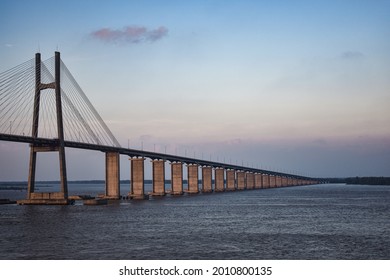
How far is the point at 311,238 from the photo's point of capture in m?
46.6

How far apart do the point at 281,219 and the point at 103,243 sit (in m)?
29.4

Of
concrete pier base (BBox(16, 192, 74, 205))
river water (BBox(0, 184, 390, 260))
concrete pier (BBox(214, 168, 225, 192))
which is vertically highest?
concrete pier (BBox(214, 168, 225, 192))

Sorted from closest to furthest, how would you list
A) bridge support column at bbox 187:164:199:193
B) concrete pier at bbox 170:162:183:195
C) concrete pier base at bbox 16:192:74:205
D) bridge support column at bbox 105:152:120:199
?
concrete pier base at bbox 16:192:74:205 < bridge support column at bbox 105:152:120:199 < concrete pier at bbox 170:162:183:195 < bridge support column at bbox 187:164:199:193

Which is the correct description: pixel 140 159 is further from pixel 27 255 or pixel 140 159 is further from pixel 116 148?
pixel 27 255

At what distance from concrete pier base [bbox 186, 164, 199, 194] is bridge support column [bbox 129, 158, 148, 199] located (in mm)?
41487

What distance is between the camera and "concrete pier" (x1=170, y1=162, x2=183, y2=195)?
15662 cm

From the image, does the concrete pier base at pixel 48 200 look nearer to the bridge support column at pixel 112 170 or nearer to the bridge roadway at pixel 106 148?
the bridge roadway at pixel 106 148

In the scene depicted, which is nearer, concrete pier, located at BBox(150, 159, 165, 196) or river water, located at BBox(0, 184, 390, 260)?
river water, located at BBox(0, 184, 390, 260)

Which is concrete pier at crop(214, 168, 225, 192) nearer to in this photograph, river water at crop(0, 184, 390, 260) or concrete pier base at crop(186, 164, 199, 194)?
concrete pier base at crop(186, 164, 199, 194)

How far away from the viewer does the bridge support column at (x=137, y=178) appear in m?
129

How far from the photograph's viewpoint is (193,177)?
17162cm

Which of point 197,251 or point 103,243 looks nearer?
point 197,251

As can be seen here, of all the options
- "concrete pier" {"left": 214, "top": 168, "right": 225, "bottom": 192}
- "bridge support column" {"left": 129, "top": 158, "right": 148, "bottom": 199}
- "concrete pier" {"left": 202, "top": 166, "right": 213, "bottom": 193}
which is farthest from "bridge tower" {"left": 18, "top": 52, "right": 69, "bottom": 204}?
"concrete pier" {"left": 214, "top": 168, "right": 225, "bottom": 192}
